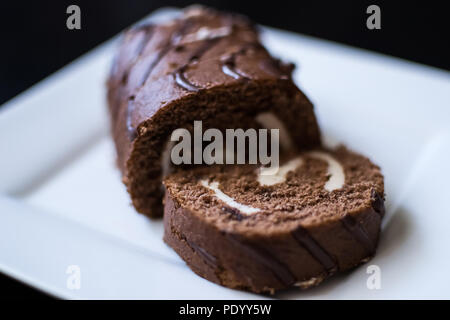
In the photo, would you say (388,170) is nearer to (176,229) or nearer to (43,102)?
(176,229)

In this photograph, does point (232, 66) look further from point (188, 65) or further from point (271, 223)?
point (271, 223)

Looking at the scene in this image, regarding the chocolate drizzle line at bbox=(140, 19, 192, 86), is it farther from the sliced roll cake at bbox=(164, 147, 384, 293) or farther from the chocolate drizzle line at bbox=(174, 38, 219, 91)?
the sliced roll cake at bbox=(164, 147, 384, 293)

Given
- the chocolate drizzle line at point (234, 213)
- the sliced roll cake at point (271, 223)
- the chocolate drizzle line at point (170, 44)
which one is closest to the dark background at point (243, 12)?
the chocolate drizzle line at point (170, 44)

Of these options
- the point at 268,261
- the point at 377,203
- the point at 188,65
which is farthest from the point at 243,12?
the point at 268,261

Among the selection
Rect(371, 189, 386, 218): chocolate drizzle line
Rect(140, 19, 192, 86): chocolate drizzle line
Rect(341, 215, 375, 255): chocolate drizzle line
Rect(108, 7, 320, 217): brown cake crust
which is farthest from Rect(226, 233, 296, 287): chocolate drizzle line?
Rect(140, 19, 192, 86): chocolate drizzle line
